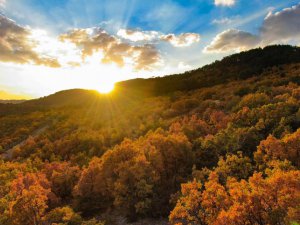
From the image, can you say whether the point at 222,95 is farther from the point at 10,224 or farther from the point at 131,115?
the point at 10,224

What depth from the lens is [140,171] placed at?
5134cm

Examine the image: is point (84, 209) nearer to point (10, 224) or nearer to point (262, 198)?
point (10, 224)

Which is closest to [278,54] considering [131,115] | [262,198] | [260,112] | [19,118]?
[131,115]

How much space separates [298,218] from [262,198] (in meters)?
3.96

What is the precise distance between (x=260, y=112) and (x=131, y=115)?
8102cm

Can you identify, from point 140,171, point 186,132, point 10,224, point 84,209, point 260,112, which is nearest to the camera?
point 10,224

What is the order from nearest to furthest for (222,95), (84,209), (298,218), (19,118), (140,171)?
(298,218) < (140,171) < (84,209) < (222,95) < (19,118)

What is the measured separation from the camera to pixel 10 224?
40438 mm

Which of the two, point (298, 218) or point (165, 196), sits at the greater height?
point (298, 218)

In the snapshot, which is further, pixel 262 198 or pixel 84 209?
pixel 84 209

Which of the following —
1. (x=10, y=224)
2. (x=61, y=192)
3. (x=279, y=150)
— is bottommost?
(x=61, y=192)

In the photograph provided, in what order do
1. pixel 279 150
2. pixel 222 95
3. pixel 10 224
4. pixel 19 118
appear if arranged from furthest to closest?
pixel 19 118
pixel 222 95
pixel 279 150
pixel 10 224

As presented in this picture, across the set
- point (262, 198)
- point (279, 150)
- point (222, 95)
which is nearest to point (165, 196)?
point (279, 150)

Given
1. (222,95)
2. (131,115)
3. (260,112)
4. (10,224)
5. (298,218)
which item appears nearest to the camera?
(298,218)
